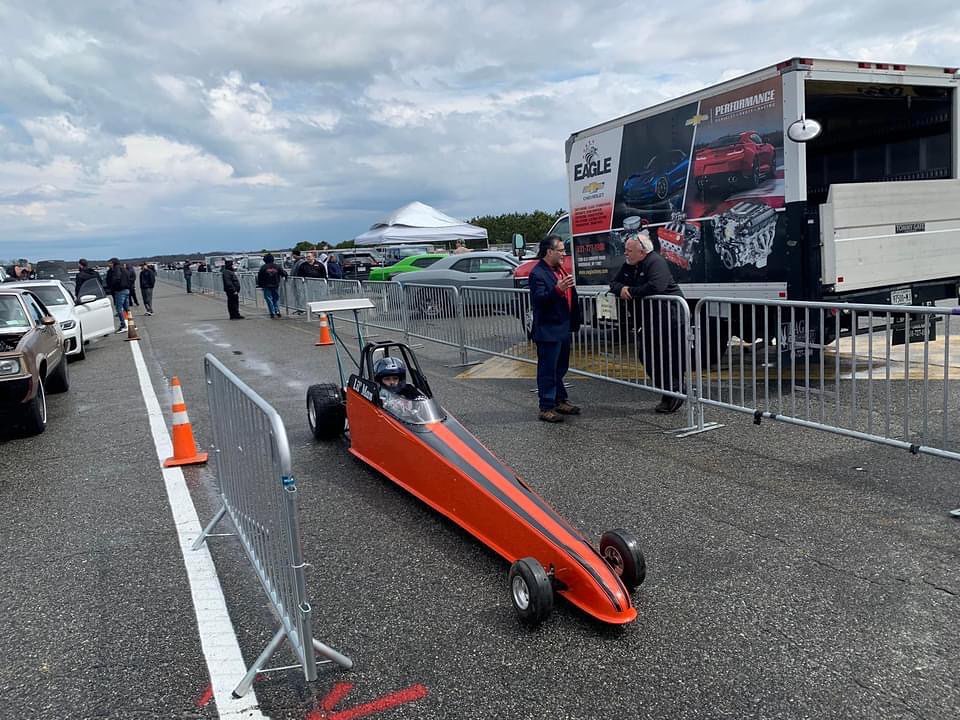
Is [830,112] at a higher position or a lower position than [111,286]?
higher

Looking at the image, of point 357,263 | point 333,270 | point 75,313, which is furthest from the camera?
point 357,263

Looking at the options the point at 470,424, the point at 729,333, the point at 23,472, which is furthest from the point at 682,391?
the point at 23,472

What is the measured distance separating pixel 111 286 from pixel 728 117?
54.5 feet

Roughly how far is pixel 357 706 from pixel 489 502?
136 cm

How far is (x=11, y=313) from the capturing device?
10.3 m

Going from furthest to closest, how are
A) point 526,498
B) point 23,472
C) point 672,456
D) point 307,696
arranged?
point 23,472 → point 672,456 → point 526,498 → point 307,696

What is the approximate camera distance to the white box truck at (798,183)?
25.2 feet

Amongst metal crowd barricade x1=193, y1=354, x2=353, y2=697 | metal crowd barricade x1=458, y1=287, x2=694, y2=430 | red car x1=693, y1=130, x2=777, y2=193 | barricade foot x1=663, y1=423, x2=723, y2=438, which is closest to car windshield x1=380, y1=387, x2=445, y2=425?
metal crowd barricade x1=193, y1=354, x2=353, y2=697

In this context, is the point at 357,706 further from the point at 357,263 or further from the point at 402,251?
the point at 402,251

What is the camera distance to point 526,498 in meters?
4.00

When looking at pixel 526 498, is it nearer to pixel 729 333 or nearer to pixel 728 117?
pixel 729 333

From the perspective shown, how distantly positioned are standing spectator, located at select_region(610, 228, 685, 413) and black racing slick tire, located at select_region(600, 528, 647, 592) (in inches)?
142

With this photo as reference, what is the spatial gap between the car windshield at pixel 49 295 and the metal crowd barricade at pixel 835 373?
11988 millimetres

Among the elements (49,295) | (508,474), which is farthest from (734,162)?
(49,295)
